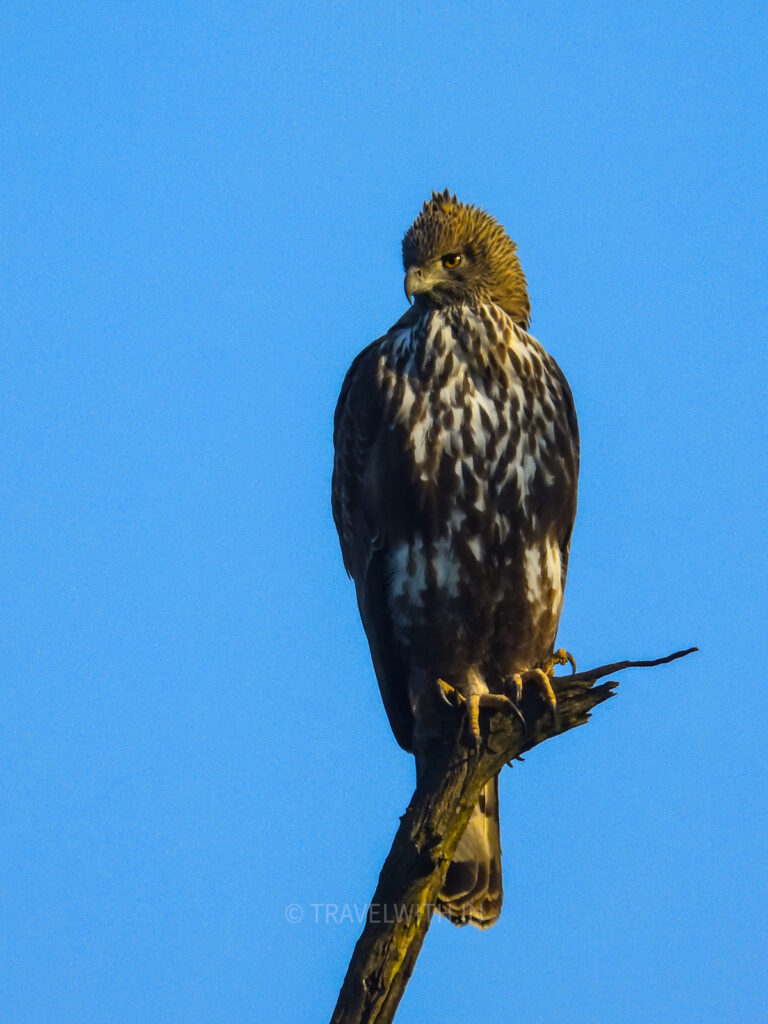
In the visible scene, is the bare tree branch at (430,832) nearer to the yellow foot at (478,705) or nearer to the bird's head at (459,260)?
the yellow foot at (478,705)

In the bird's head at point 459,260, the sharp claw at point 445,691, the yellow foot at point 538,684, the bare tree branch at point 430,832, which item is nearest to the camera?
the bare tree branch at point 430,832

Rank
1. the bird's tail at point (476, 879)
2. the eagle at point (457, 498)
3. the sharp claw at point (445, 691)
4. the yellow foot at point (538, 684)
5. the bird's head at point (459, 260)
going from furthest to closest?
the bird's head at point (459, 260)
the bird's tail at point (476, 879)
the eagle at point (457, 498)
the sharp claw at point (445, 691)
the yellow foot at point (538, 684)

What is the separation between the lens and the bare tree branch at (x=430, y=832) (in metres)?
5.79

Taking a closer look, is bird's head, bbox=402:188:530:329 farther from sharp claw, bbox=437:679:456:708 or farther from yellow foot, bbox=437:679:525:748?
yellow foot, bbox=437:679:525:748

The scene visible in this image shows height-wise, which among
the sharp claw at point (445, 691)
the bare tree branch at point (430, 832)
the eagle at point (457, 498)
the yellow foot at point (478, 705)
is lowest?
A: the bare tree branch at point (430, 832)

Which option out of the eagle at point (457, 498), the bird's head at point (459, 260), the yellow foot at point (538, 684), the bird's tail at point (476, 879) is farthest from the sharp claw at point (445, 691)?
the bird's head at point (459, 260)

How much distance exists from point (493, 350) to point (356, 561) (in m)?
1.20

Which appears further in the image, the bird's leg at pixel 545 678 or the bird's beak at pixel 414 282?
the bird's beak at pixel 414 282

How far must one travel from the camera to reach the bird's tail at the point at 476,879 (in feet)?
22.6

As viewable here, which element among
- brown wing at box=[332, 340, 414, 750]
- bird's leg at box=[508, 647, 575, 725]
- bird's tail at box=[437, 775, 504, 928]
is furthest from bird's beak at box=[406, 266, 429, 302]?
bird's tail at box=[437, 775, 504, 928]

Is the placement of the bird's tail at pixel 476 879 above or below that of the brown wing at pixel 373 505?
below

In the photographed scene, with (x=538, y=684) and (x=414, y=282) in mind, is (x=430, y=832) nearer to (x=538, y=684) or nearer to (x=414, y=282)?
(x=538, y=684)

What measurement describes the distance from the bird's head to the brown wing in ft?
1.35

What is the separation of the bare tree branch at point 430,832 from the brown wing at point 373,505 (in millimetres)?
721
